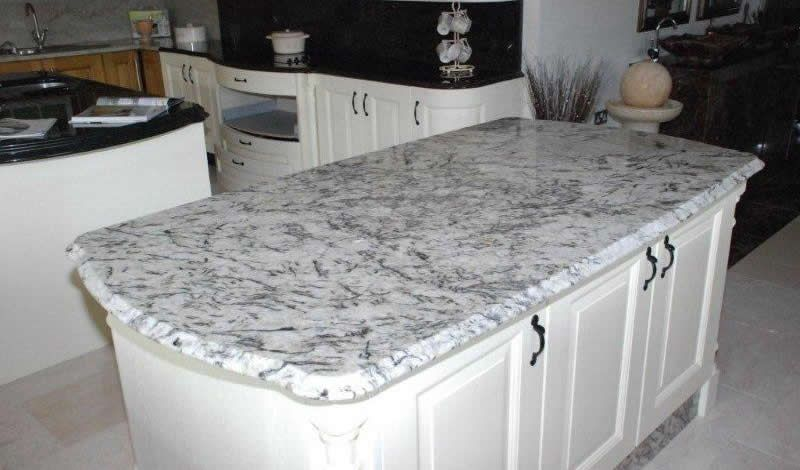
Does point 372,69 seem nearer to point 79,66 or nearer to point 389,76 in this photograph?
point 389,76

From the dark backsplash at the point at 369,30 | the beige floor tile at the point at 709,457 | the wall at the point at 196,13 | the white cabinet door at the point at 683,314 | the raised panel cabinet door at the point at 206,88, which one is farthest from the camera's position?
the wall at the point at 196,13

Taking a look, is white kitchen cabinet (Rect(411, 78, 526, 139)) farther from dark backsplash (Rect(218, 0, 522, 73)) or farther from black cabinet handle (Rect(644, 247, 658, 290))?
black cabinet handle (Rect(644, 247, 658, 290))

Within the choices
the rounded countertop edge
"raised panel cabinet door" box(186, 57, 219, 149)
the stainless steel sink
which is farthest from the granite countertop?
the stainless steel sink

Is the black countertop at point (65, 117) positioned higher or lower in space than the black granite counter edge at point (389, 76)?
higher

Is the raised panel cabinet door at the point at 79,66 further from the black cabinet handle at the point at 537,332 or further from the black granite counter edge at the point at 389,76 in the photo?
the black cabinet handle at the point at 537,332

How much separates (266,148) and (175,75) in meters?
1.23

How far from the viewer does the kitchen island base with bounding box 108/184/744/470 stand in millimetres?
1311

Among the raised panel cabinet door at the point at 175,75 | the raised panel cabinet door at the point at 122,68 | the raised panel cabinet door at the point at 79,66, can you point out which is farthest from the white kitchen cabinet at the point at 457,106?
the raised panel cabinet door at the point at 79,66

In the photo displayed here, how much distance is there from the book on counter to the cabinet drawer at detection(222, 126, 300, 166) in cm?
161

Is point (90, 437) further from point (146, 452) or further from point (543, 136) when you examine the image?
point (543, 136)

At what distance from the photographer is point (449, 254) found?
1.51 metres

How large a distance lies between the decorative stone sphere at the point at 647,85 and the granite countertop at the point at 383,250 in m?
0.96

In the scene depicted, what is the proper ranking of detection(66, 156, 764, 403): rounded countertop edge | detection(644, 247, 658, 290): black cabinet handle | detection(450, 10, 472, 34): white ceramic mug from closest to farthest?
detection(66, 156, 764, 403): rounded countertop edge, detection(644, 247, 658, 290): black cabinet handle, detection(450, 10, 472, 34): white ceramic mug

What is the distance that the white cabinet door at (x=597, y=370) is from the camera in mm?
1668
